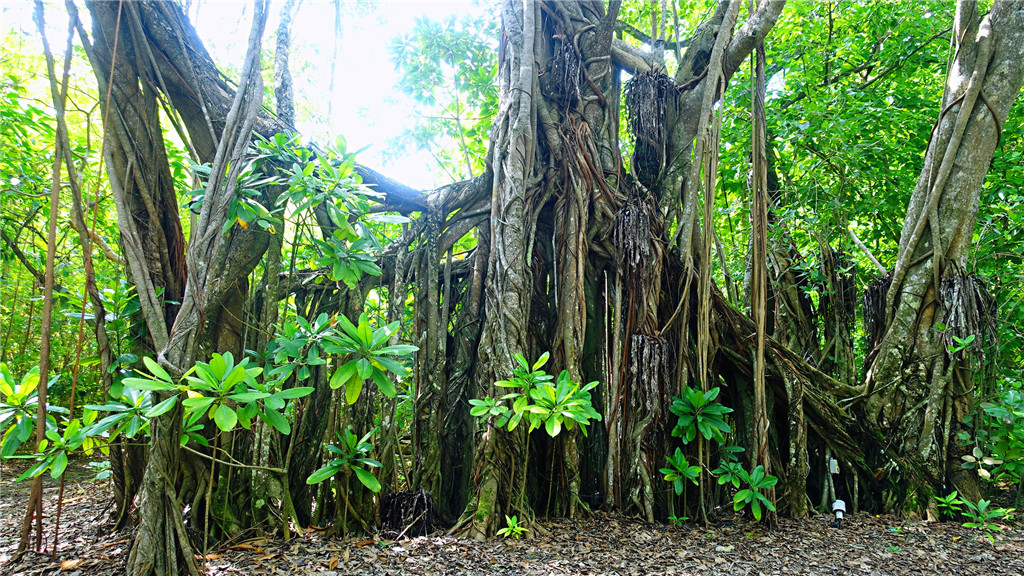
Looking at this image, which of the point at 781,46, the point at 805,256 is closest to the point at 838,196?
the point at 805,256

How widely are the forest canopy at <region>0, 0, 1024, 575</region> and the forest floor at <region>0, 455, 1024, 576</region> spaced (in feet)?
0.39

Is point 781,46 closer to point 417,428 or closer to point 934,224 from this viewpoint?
point 934,224

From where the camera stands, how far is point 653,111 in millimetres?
3486

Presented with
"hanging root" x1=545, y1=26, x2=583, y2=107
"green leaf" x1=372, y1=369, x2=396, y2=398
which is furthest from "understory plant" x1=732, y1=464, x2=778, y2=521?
"hanging root" x1=545, y1=26, x2=583, y2=107

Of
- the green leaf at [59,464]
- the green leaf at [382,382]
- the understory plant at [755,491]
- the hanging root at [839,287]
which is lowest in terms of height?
the understory plant at [755,491]

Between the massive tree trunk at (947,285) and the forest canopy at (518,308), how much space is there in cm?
1

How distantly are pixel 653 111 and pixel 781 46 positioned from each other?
101 inches

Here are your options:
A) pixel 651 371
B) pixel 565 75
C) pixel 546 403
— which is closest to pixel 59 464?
pixel 546 403

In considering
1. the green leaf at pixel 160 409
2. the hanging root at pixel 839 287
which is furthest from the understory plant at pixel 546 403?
the hanging root at pixel 839 287

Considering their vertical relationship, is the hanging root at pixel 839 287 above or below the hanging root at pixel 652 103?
below

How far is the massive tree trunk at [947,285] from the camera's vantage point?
9.50ft

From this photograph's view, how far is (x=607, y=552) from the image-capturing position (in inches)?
94.0

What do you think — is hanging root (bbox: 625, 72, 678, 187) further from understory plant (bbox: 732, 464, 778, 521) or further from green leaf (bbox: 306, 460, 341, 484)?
green leaf (bbox: 306, 460, 341, 484)

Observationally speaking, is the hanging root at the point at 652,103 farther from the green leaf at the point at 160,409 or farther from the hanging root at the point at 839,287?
the green leaf at the point at 160,409
